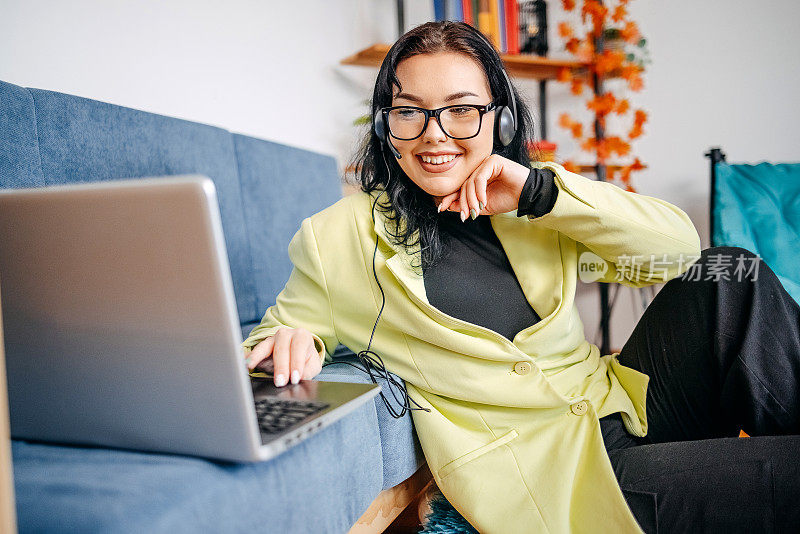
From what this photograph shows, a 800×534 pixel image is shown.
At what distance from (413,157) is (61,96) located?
72cm

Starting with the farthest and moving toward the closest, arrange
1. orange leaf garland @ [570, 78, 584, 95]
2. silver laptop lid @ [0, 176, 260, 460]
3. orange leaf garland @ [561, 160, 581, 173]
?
1. orange leaf garland @ [570, 78, 584, 95]
2. orange leaf garland @ [561, 160, 581, 173]
3. silver laptop lid @ [0, 176, 260, 460]

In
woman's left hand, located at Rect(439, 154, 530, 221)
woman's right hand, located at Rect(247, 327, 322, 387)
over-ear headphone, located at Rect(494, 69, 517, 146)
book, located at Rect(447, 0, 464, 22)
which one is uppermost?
book, located at Rect(447, 0, 464, 22)

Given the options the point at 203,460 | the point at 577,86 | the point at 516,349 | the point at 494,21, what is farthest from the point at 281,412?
the point at 577,86

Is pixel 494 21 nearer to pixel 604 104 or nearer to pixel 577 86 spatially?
pixel 577 86

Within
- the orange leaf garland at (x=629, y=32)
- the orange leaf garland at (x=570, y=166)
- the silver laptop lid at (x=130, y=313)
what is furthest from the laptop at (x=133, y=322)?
the orange leaf garland at (x=629, y=32)

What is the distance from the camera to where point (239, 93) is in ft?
6.89

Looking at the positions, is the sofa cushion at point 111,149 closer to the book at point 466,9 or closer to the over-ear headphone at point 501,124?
the over-ear headphone at point 501,124

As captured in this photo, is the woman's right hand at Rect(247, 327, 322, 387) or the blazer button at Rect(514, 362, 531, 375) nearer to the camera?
the woman's right hand at Rect(247, 327, 322, 387)

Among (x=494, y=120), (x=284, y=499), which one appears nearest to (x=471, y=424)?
(x=284, y=499)

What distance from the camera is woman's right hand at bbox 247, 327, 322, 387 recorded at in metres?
0.82

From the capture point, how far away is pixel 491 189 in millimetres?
1044

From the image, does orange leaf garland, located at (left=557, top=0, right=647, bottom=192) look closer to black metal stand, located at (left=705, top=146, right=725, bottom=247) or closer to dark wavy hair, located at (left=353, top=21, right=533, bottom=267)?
black metal stand, located at (left=705, top=146, right=725, bottom=247)

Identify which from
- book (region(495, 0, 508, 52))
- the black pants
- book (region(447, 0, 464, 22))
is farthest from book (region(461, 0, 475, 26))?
the black pants

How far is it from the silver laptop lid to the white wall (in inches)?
46.3
